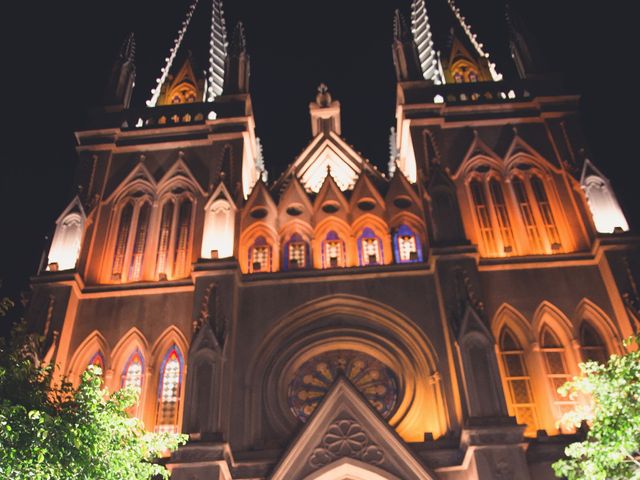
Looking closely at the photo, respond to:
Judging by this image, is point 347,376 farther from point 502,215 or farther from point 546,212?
point 546,212

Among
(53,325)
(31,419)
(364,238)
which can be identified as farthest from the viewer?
(364,238)

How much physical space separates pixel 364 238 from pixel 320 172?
539 cm

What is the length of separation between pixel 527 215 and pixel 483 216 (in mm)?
1303

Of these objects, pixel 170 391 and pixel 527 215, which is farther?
pixel 527 215

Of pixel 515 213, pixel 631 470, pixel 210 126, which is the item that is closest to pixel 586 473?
pixel 631 470

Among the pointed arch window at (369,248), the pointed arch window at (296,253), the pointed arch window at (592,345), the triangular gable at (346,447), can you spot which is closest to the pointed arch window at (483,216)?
the pointed arch window at (369,248)

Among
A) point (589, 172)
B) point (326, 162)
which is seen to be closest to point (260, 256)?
point (326, 162)

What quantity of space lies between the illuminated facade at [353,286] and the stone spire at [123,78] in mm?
771

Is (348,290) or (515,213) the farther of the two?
(515,213)

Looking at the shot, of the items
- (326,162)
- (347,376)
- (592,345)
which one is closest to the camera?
(347,376)

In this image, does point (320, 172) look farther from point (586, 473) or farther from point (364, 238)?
point (586, 473)

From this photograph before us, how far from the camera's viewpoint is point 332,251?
A: 23797 millimetres

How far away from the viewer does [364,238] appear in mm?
23984

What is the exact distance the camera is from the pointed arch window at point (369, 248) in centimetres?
2333
